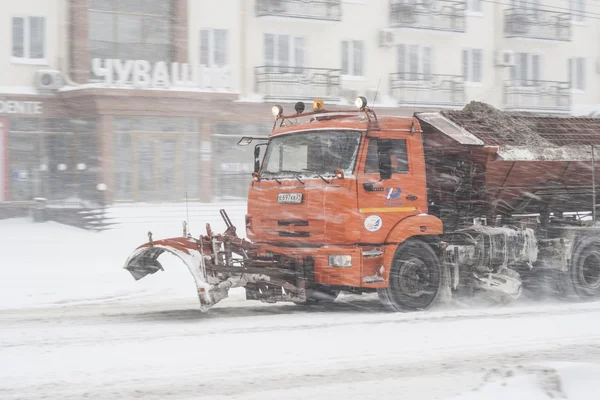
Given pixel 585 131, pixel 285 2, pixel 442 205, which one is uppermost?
pixel 285 2

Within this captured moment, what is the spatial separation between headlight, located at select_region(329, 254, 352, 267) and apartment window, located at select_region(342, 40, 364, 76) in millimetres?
25553

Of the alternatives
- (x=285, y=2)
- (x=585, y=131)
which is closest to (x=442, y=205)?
(x=585, y=131)

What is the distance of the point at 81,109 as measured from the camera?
31.1m

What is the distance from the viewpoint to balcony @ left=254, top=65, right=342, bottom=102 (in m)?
34.5

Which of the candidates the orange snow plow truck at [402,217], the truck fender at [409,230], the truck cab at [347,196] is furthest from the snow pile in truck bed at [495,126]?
the truck fender at [409,230]

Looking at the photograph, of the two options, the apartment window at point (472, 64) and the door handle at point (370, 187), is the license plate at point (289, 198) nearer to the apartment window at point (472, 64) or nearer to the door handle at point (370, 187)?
the door handle at point (370, 187)

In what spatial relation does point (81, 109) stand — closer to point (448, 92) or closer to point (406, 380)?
point (448, 92)

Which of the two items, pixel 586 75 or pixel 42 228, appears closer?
pixel 42 228

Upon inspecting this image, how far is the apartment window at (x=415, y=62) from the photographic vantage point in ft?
124

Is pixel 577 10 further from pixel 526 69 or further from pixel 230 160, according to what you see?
pixel 230 160

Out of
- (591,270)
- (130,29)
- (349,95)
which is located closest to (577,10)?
(349,95)

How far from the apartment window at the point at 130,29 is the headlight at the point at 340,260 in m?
22.4

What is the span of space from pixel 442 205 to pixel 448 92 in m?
26.5

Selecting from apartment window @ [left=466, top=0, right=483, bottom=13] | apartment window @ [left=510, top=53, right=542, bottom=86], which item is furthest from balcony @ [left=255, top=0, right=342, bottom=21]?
apartment window @ [left=510, top=53, right=542, bottom=86]
